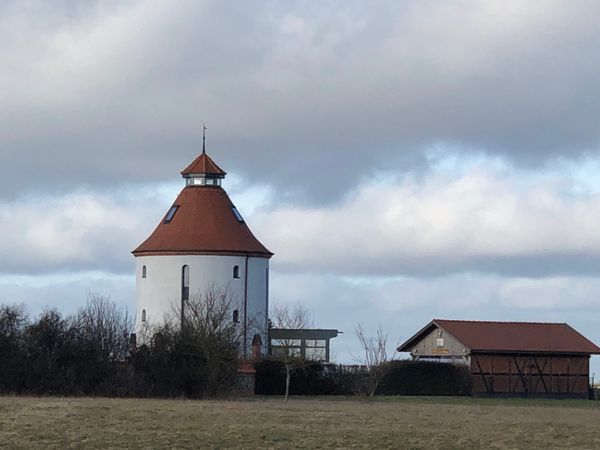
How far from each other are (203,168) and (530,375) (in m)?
24.5

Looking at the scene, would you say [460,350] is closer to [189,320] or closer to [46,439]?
[189,320]

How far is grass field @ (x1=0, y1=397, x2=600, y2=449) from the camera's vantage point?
1335 inches

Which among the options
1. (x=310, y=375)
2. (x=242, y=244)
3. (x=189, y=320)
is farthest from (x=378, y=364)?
(x=242, y=244)

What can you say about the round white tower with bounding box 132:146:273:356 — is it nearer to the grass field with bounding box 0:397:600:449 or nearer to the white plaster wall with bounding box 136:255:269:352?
the white plaster wall with bounding box 136:255:269:352

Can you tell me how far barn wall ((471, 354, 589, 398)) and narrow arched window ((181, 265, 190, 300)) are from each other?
17464mm

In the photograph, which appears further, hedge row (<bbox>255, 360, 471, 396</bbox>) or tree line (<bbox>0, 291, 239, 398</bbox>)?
hedge row (<bbox>255, 360, 471, 396</bbox>)

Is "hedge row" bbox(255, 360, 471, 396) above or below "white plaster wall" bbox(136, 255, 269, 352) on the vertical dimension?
below

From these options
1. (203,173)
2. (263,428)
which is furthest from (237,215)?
(263,428)

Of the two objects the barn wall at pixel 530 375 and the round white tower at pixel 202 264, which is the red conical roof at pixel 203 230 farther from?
the barn wall at pixel 530 375

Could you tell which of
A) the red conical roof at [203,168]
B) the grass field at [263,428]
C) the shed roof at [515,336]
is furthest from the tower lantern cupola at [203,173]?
the grass field at [263,428]

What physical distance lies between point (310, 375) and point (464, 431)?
36.2 meters

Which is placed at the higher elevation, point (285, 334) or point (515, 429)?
point (285, 334)

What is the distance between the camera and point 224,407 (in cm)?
4544

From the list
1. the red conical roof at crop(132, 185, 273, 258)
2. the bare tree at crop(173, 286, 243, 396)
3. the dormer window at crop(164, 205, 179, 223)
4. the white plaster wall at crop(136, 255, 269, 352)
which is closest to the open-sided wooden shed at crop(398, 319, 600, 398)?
the white plaster wall at crop(136, 255, 269, 352)
